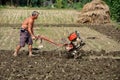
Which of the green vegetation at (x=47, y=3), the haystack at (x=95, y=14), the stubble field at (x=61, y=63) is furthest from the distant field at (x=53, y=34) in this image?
the green vegetation at (x=47, y=3)

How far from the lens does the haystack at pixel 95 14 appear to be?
1096 inches

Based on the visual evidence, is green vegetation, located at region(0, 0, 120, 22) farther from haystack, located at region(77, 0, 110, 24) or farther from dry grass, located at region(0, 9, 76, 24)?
haystack, located at region(77, 0, 110, 24)

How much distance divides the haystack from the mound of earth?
14360 mm

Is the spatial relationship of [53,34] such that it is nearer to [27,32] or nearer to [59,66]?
[27,32]

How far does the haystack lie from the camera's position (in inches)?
1096

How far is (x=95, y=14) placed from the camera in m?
28.1

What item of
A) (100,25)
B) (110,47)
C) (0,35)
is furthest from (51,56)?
(100,25)

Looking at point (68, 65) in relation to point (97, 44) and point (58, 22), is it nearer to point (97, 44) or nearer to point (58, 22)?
point (97, 44)

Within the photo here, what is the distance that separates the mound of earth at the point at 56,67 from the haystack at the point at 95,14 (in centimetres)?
1436

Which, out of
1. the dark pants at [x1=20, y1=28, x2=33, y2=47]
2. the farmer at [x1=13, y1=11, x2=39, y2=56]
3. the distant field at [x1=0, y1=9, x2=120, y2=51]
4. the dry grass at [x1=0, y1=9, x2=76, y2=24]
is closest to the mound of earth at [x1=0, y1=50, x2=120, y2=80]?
the farmer at [x1=13, y1=11, x2=39, y2=56]

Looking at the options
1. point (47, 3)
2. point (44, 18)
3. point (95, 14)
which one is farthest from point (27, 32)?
point (47, 3)

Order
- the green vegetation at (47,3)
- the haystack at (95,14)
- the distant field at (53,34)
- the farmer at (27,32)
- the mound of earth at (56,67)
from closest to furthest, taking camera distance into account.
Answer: the mound of earth at (56,67), the farmer at (27,32), the distant field at (53,34), the haystack at (95,14), the green vegetation at (47,3)

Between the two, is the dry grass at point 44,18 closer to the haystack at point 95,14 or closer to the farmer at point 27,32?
the haystack at point 95,14

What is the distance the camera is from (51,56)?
12984 millimetres
